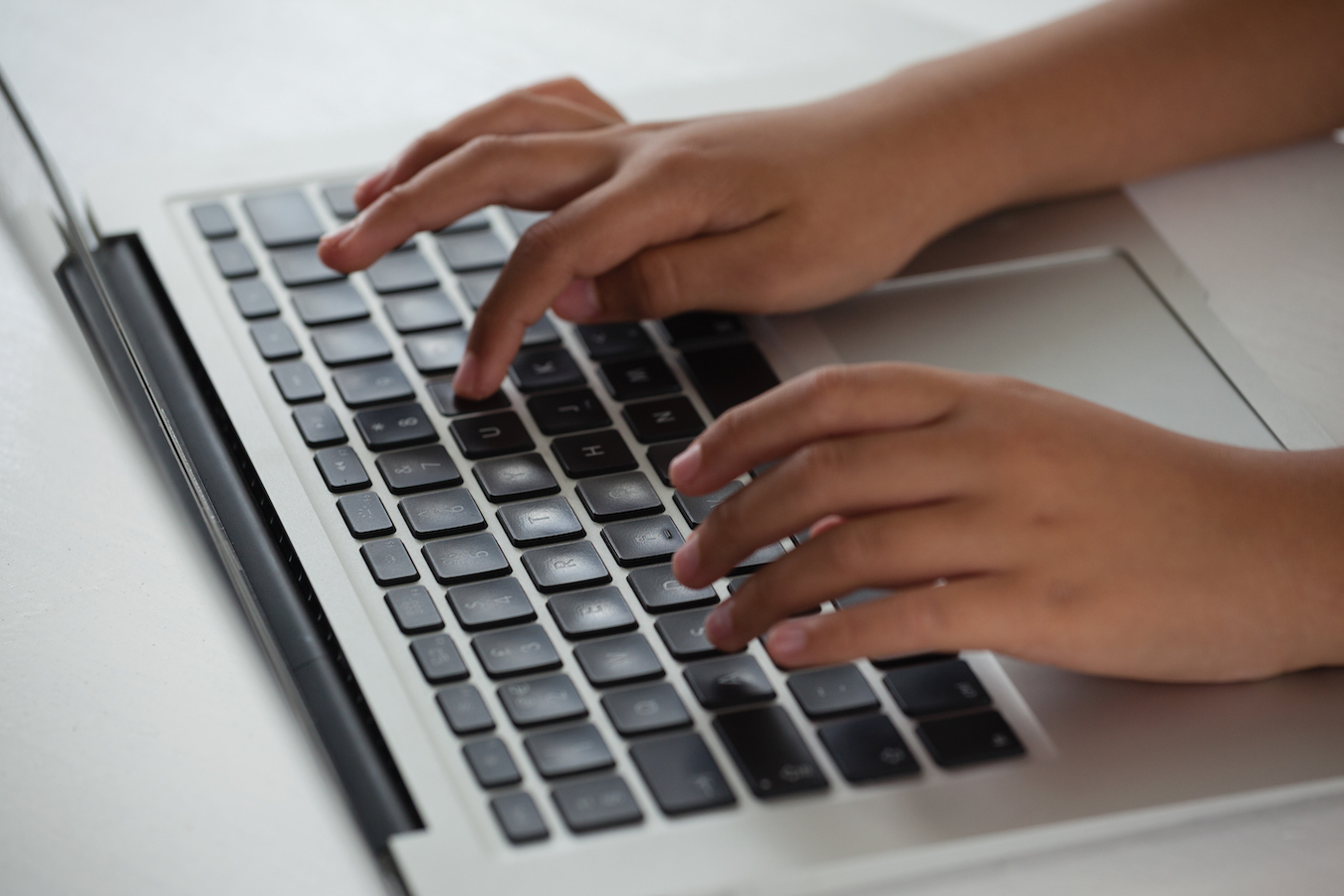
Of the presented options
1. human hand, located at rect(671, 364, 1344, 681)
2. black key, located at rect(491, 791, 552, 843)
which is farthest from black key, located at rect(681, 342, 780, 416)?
A: black key, located at rect(491, 791, 552, 843)

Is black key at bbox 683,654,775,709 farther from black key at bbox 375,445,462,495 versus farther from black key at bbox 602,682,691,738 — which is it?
black key at bbox 375,445,462,495

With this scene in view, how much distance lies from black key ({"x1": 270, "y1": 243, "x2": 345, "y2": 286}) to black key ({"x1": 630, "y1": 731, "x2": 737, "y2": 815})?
0.97 ft

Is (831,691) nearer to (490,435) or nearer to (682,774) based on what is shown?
(682,774)

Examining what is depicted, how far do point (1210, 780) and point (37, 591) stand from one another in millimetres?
405

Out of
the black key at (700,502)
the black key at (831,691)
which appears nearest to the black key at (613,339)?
the black key at (700,502)

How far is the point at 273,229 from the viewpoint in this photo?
65 centimetres

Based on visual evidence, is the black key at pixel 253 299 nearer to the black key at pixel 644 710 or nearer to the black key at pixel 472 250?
the black key at pixel 472 250

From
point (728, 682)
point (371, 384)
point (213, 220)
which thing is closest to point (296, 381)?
point (371, 384)

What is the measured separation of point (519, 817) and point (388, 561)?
0.40ft

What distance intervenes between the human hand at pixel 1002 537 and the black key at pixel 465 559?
0.22 ft

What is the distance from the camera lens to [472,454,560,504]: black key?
516 mm

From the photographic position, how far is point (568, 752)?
42 cm

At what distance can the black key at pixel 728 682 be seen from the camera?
1.44 feet

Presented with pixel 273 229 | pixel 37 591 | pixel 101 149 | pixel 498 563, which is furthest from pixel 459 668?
pixel 101 149
